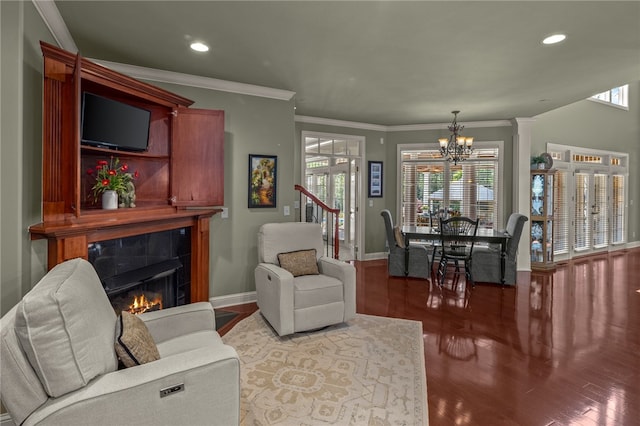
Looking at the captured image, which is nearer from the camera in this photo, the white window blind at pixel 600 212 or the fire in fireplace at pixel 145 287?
the fire in fireplace at pixel 145 287

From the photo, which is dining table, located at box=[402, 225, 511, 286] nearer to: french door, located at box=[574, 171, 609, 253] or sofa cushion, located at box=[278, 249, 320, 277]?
sofa cushion, located at box=[278, 249, 320, 277]

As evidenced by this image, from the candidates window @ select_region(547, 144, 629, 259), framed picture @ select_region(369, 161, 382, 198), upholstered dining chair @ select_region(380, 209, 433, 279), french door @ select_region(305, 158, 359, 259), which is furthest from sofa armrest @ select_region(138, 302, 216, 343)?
window @ select_region(547, 144, 629, 259)

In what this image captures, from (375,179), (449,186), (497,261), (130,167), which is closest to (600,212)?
(449,186)

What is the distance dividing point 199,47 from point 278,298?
235cm

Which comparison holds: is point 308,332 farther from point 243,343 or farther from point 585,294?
point 585,294

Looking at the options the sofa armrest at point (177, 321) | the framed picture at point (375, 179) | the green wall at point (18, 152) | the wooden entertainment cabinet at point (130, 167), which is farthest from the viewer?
the framed picture at point (375, 179)

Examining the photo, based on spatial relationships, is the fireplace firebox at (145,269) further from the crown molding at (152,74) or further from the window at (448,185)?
the window at (448,185)

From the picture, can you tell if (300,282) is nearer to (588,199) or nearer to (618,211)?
(588,199)

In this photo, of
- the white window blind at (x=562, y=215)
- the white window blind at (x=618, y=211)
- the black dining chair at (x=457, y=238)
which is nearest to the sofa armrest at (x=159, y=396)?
the black dining chair at (x=457, y=238)

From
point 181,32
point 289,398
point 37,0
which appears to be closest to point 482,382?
point 289,398

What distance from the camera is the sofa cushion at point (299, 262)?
344 centimetres

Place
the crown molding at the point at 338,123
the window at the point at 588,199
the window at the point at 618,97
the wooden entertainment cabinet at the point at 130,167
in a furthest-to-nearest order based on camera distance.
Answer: the window at the point at 618,97 → the window at the point at 588,199 → the crown molding at the point at 338,123 → the wooden entertainment cabinet at the point at 130,167

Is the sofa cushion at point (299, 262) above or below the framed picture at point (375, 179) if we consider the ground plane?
below

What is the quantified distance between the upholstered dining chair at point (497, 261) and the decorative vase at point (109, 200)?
469cm
